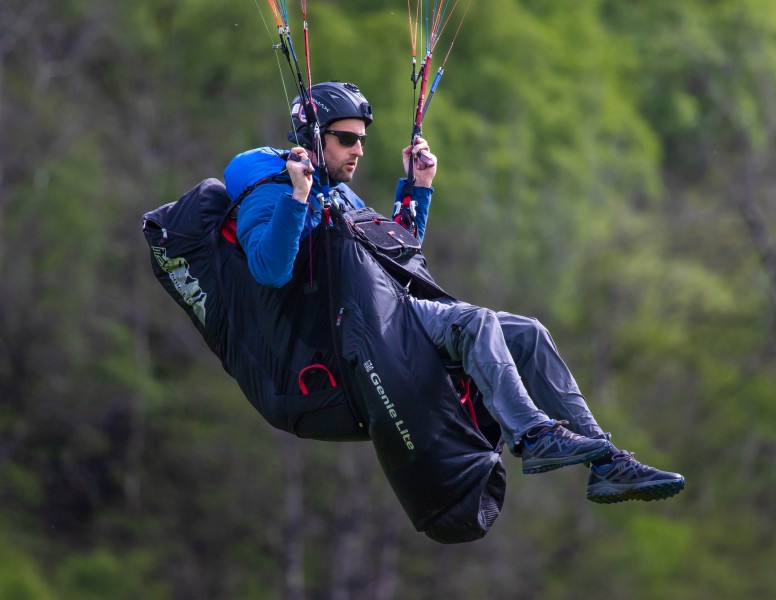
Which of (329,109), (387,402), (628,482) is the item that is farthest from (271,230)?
(628,482)

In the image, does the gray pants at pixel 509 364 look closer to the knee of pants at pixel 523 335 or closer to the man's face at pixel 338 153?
the knee of pants at pixel 523 335

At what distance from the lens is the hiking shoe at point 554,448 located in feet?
16.1

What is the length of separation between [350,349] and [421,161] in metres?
0.97

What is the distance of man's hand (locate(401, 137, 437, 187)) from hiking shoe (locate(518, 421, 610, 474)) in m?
1.28

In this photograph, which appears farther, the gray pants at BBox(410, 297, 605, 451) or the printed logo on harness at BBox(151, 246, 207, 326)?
the printed logo on harness at BBox(151, 246, 207, 326)

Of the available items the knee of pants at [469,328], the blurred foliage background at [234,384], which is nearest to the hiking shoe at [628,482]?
the knee of pants at [469,328]

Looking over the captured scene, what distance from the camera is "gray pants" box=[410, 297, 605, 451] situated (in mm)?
5043

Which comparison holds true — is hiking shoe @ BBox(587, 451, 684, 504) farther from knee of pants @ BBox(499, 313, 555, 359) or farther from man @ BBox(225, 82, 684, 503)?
knee of pants @ BBox(499, 313, 555, 359)

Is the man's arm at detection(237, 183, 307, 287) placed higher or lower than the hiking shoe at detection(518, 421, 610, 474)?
higher

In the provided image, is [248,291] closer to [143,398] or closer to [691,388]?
[143,398]

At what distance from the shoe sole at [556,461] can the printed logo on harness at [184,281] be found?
1.38 meters

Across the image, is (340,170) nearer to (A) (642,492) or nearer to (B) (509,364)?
(B) (509,364)

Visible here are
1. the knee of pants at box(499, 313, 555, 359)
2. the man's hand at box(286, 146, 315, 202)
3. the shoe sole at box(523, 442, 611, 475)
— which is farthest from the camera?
the knee of pants at box(499, 313, 555, 359)

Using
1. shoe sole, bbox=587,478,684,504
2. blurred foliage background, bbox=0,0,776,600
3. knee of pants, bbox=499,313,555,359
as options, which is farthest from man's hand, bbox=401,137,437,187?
blurred foliage background, bbox=0,0,776,600
